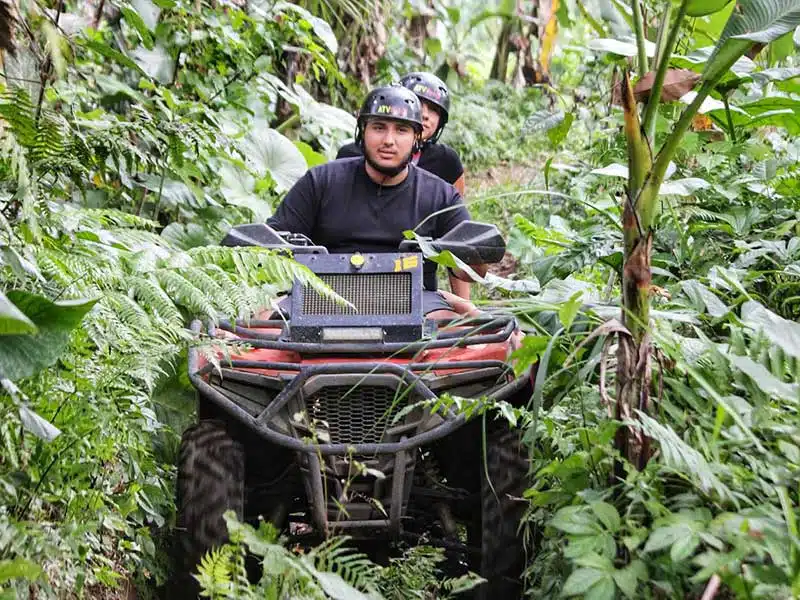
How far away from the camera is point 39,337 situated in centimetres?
345

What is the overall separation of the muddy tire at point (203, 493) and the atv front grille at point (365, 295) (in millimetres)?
692

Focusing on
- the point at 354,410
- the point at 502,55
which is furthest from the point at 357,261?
the point at 502,55

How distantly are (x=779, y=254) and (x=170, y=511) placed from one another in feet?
9.81

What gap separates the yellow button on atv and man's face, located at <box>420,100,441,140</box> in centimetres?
372

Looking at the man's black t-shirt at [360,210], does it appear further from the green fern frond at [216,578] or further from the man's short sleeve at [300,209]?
the green fern frond at [216,578]

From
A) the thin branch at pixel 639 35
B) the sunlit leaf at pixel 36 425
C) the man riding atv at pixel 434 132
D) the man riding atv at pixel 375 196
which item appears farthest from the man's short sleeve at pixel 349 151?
the sunlit leaf at pixel 36 425

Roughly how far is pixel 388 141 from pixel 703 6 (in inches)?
108

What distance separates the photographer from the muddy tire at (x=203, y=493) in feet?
14.9

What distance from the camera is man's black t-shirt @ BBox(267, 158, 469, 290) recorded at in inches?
246

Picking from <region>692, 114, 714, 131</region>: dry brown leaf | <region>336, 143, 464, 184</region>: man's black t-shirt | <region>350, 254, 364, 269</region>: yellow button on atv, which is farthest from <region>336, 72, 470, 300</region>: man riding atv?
<region>350, 254, 364, 269</region>: yellow button on atv

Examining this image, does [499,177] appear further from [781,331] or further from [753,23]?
[781,331]

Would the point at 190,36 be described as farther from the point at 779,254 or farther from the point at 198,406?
the point at 779,254

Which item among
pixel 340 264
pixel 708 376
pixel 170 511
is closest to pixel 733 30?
pixel 708 376

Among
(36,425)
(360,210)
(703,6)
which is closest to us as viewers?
(36,425)
